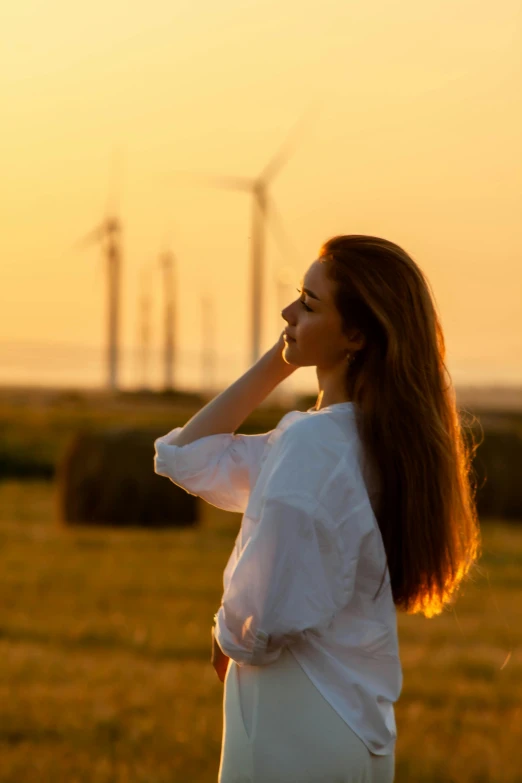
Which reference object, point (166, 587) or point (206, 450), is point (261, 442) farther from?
point (166, 587)

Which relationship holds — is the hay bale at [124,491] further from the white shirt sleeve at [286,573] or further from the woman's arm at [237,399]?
the white shirt sleeve at [286,573]

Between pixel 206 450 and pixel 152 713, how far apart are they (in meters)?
5.22

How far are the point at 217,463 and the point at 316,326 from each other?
0.46 metres

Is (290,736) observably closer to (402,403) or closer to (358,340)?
(402,403)

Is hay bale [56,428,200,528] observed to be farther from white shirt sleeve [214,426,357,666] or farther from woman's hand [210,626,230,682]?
white shirt sleeve [214,426,357,666]

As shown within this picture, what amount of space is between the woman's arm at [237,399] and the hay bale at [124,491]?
1779 centimetres

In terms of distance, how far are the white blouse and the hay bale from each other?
717 inches

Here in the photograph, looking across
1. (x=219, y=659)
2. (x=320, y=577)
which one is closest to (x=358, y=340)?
(x=320, y=577)

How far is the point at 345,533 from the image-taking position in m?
2.87

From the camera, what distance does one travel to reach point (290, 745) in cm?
288

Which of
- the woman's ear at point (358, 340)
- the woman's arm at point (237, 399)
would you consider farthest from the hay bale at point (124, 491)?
the woman's ear at point (358, 340)

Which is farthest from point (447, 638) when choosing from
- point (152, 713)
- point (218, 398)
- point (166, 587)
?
point (218, 398)

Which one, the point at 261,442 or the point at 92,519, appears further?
the point at 92,519

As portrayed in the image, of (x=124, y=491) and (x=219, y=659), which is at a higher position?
(x=219, y=659)
